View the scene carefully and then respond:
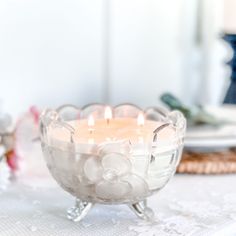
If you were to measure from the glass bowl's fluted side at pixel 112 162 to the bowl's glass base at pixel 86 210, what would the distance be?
15mm

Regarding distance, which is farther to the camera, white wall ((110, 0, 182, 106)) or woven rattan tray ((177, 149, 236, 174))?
white wall ((110, 0, 182, 106))

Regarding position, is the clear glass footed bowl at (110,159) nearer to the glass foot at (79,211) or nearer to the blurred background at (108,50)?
the glass foot at (79,211)

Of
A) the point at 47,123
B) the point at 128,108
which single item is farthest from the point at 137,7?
the point at 47,123

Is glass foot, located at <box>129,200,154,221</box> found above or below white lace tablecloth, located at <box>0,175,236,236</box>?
above

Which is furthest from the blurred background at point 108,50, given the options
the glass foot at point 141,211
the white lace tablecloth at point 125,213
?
the glass foot at point 141,211

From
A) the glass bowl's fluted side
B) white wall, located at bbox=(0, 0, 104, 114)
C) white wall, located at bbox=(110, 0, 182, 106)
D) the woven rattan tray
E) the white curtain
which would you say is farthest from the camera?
the white curtain

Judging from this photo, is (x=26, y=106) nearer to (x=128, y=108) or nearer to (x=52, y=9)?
(x=52, y=9)

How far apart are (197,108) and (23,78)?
11.7 inches

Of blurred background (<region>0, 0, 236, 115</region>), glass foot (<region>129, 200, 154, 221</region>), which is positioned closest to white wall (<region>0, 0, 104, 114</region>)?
blurred background (<region>0, 0, 236, 115</region>)

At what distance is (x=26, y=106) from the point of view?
1.03 meters

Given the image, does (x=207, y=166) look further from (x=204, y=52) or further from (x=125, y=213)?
(x=204, y=52)

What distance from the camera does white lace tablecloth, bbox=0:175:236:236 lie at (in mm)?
605

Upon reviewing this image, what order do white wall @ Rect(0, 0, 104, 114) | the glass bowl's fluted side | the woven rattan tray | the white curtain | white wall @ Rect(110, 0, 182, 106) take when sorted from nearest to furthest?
the glass bowl's fluted side < the woven rattan tray < white wall @ Rect(0, 0, 104, 114) < white wall @ Rect(110, 0, 182, 106) < the white curtain

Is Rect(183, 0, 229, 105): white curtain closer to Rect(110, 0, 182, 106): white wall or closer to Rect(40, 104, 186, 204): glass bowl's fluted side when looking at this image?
Rect(110, 0, 182, 106): white wall
